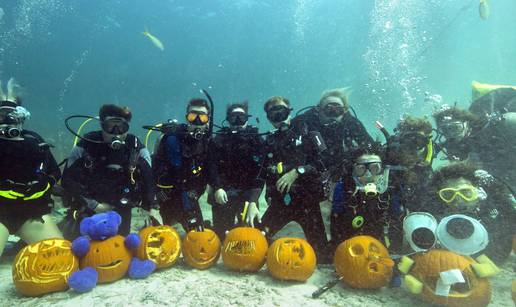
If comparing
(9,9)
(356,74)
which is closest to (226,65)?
(356,74)

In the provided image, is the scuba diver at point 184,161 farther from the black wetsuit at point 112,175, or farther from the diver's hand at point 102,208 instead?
the diver's hand at point 102,208

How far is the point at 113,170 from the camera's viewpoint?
547cm

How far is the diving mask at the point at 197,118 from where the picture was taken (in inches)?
223

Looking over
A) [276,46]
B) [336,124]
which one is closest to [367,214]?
[336,124]

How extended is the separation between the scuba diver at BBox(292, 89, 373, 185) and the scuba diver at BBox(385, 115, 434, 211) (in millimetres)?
721

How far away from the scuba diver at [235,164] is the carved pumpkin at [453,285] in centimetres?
302

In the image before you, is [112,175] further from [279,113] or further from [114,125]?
[279,113]

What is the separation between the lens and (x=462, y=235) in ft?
12.3

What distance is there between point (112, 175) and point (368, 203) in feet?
14.7

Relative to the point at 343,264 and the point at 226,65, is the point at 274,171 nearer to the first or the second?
the point at 343,264

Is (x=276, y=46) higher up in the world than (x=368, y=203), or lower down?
higher up

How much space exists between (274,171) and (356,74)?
89.8 m

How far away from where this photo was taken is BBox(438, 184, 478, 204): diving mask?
4375 millimetres

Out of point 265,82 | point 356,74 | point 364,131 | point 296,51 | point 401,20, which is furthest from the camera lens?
point 265,82
